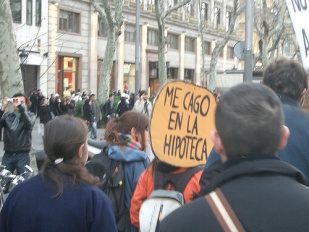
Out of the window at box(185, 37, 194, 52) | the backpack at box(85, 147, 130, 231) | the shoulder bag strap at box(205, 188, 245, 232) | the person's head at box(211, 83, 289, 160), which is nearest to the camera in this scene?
the shoulder bag strap at box(205, 188, 245, 232)

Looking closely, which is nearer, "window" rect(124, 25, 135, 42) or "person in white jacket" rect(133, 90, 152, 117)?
"person in white jacket" rect(133, 90, 152, 117)

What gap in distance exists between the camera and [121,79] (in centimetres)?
4066

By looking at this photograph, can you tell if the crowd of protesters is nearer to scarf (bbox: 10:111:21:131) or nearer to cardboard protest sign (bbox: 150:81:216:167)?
cardboard protest sign (bbox: 150:81:216:167)

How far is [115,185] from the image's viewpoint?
13.9ft

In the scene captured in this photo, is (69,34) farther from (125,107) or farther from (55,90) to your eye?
(125,107)

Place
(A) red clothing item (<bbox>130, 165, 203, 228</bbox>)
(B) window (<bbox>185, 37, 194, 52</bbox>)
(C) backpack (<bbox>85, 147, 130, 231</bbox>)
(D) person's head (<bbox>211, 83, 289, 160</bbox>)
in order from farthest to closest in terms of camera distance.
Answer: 1. (B) window (<bbox>185, 37, 194, 52</bbox>)
2. (C) backpack (<bbox>85, 147, 130, 231</bbox>)
3. (A) red clothing item (<bbox>130, 165, 203, 228</bbox>)
4. (D) person's head (<bbox>211, 83, 289, 160</bbox>)

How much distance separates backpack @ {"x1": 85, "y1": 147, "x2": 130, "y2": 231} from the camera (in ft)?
13.9

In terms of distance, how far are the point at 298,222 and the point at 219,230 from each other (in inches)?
9.1

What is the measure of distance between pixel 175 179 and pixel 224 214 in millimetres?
2016

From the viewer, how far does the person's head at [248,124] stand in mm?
1807

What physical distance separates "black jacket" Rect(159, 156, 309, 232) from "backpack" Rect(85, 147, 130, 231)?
2.48 meters

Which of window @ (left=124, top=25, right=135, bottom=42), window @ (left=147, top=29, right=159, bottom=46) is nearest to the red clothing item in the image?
window @ (left=124, top=25, right=135, bottom=42)

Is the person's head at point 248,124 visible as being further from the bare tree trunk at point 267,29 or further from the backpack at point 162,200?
the bare tree trunk at point 267,29

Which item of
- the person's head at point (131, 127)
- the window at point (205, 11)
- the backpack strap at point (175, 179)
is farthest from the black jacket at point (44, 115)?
the window at point (205, 11)
